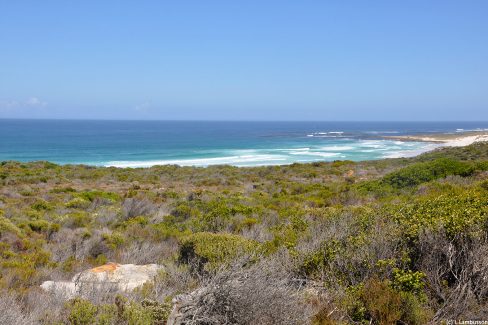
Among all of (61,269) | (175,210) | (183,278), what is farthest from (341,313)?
(175,210)

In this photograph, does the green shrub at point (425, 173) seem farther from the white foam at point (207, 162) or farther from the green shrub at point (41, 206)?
the white foam at point (207, 162)

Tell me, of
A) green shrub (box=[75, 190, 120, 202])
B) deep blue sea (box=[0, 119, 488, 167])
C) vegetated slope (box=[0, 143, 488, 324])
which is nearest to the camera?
vegetated slope (box=[0, 143, 488, 324])

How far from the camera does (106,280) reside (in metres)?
5.32

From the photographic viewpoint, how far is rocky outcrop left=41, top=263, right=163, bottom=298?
5008 millimetres

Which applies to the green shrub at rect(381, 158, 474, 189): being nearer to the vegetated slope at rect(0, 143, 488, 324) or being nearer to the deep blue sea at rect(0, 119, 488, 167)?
the vegetated slope at rect(0, 143, 488, 324)

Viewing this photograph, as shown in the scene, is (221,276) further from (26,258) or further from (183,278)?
(26,258)

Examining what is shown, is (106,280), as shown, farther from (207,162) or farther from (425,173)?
(207,162)

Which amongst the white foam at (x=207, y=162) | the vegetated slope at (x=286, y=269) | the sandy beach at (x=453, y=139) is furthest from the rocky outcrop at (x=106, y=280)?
the sandy beach at (x=453, y=139)

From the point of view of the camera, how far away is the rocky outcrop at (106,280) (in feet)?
16.4

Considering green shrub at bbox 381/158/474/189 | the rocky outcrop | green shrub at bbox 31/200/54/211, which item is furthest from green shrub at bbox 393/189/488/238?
green shrub at bbox 31/200/54/211

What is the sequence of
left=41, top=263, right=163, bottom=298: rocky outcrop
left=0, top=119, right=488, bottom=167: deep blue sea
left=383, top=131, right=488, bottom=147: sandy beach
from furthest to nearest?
1. left=383, top=131, right=488, bottom=147: sandy beach
2. left=0, top=119, right=488, bottom=167: deep blue sea
3. left=41, top=263, right=163, bottom=298: rocky outcrop

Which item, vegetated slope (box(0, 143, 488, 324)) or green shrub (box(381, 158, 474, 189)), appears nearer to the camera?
vegetated slope (box(0, 143, 488, 324))

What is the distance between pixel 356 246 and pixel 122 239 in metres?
5.18

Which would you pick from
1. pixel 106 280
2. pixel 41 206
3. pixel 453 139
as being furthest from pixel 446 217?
pixel 453 139
